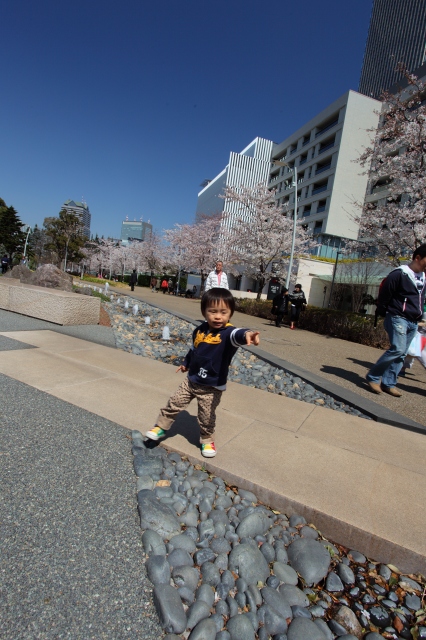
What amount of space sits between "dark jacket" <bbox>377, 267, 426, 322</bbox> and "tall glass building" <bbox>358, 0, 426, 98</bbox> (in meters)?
85.3

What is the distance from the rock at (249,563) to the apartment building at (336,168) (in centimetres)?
4238

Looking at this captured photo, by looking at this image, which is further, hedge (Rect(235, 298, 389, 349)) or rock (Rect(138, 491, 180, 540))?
hedge (Rect(235, 298, 389, 349))

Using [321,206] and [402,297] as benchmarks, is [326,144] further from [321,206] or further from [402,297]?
[402,297]

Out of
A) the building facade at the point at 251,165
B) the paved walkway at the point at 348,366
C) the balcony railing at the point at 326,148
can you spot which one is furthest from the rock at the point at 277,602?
the building facade at the point at 251,165

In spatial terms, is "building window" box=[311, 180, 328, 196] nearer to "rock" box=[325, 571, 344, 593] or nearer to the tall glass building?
the tall glass building

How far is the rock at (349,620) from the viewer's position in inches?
60.2

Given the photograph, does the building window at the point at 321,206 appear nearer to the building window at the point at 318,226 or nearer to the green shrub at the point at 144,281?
the building window at the point at 318,226

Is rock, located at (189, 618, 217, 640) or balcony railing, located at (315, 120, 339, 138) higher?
balcony railing, located at (315, 120, 339, 138)

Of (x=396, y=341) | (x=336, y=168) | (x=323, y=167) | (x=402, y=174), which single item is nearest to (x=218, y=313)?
(x=396, y=341)

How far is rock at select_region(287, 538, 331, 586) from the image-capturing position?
1783 millimetres

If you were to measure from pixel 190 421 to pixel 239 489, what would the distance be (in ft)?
3.35

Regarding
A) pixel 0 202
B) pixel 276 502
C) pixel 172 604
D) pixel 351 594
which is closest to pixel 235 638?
pixel 172 604

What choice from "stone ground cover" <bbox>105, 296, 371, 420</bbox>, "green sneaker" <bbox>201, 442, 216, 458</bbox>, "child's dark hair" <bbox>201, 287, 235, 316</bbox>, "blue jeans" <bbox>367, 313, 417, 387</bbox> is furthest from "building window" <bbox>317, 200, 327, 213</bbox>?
"green sneaker" <bbox>201, 442, 216, 458</bbox>

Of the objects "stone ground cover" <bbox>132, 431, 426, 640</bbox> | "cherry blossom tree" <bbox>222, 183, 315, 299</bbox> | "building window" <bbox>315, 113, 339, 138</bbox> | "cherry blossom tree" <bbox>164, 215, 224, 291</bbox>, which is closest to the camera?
"stone ground cover" <bbox>132, 431, 426, 640</bbox>
